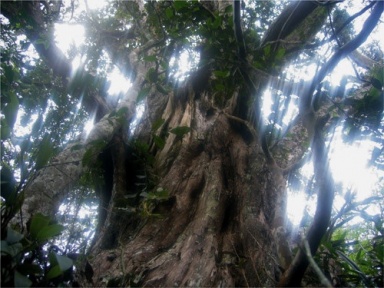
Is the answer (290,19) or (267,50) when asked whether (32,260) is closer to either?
(267,50)

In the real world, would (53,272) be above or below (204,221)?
below

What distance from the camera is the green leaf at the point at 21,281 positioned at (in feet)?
3.65

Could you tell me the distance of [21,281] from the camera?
1124 mm

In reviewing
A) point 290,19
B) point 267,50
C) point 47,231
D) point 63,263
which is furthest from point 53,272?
point 290,19

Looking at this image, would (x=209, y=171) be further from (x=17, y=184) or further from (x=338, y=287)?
(x=17, y=184)

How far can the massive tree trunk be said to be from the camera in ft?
7.06

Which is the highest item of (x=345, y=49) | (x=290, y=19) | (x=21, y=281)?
(x=290, y=19)

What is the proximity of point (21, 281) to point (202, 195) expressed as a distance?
202 cm

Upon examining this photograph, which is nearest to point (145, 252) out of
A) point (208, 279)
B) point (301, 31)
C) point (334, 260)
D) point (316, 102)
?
point (208, 279)

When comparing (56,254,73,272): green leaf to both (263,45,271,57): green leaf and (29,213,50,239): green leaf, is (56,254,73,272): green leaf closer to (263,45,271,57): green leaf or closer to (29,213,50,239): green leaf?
(29,213,50,239): green leaf

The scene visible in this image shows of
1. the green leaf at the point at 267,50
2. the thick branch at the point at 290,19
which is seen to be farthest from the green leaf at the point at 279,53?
the thick branch at the point at 290,19

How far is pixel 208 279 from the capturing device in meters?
2.17

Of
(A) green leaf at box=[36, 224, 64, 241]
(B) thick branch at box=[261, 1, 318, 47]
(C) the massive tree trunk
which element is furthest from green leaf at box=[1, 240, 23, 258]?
(B) thick branch at box=[261, 1, 318, 47]

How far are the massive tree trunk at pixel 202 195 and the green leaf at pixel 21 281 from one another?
0.49 meters
